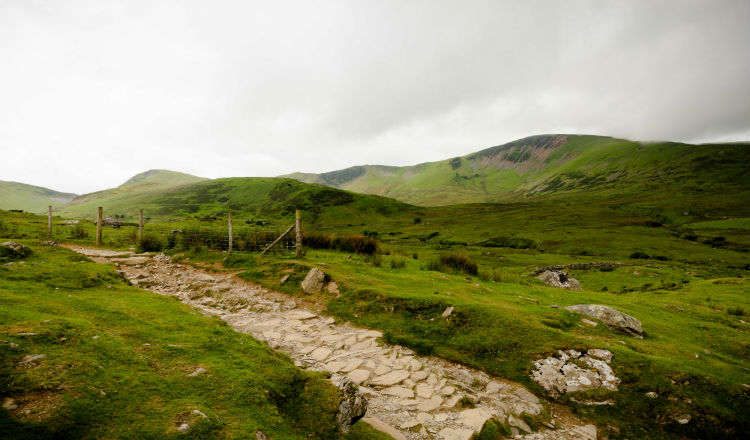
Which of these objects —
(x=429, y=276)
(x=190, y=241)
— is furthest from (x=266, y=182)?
(x=429, y=276)

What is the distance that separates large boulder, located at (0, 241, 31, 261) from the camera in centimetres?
966

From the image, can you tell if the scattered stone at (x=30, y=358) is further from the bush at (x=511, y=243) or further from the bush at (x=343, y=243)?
the bush at (x=511, y=243)

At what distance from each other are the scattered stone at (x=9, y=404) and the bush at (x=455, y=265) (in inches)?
700

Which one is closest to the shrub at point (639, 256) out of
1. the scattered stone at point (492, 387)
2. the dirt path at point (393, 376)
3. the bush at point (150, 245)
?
the scattered stone at point (492, 387)

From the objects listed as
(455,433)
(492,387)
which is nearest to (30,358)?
(455,433)

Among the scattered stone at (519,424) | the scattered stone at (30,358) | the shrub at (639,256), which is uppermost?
the scattered stone at (30,358)

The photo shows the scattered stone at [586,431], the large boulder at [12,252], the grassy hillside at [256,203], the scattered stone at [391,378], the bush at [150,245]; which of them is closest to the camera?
the scattered stone at [586,431]

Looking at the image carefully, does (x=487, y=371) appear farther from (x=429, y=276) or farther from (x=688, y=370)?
(x=429, y=276)

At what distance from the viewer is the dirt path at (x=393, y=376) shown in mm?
5609

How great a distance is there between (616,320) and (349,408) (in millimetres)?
9021

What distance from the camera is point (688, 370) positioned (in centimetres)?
654

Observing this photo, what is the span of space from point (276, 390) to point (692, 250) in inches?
2555

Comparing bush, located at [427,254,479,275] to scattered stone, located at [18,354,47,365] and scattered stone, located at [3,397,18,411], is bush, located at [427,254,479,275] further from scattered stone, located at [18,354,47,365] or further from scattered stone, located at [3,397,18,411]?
scattered stone, located at [3,397,18,411]

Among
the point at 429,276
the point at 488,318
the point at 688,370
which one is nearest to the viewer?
the point at 688,370
